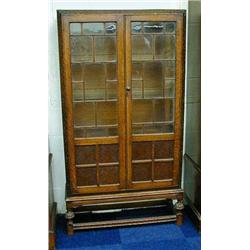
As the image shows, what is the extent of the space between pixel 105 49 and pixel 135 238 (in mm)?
1152

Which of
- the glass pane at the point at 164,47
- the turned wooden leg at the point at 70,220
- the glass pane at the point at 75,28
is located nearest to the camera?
the glass pane at the point at 75,28

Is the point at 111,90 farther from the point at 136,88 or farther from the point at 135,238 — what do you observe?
the point at 135,238

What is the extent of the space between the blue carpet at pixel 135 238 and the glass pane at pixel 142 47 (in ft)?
3.55

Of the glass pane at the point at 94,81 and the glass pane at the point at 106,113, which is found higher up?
the glass pane at the point at 94,81

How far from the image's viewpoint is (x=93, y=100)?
2189mm

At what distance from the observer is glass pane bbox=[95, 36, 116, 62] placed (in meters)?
2.12

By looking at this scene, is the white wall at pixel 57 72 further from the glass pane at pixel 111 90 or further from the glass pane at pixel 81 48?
the glass pane at pixel 111 90

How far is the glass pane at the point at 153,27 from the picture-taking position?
213 cm

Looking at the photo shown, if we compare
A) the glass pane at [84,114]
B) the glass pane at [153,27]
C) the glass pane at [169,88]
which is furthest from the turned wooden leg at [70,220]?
the glass pane at [153,27]

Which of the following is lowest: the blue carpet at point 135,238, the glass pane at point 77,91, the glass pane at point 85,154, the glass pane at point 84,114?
the blue carpet at point 135,238
